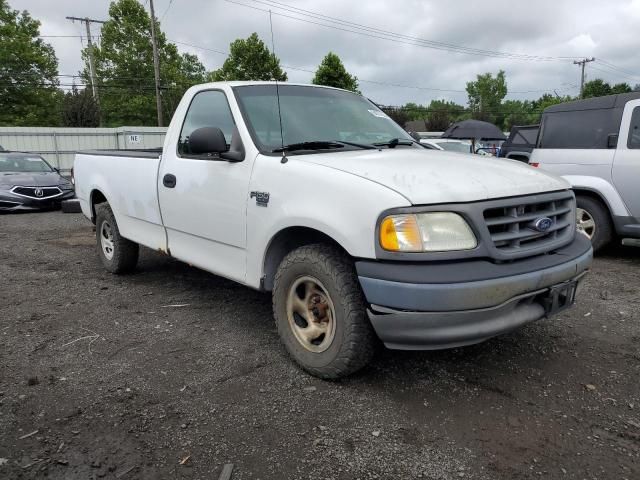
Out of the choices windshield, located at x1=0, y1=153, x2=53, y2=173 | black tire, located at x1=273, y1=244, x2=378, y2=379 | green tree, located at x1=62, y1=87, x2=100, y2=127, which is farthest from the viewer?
green tree, located at x1=62, y1=87, x2=100, y2=127

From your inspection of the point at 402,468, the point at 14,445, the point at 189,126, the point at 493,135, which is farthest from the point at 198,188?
the point at 493,135

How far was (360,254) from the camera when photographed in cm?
262

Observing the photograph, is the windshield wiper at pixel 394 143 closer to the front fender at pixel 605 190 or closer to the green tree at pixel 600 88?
the front fender at pixel 605 190

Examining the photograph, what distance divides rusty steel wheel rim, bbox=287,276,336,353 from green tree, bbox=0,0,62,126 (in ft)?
128

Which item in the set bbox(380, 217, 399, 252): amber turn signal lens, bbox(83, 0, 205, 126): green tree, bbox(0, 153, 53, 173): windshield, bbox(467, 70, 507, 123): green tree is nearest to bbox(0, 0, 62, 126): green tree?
bbox(83, 0, 205, 126): green tree

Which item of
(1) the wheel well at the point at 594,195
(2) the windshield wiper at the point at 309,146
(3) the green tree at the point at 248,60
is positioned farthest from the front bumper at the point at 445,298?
(3) the green tree at the point at 248,60

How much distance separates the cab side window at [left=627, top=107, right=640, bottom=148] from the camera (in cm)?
593

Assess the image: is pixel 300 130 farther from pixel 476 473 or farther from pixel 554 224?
pixel 476 473

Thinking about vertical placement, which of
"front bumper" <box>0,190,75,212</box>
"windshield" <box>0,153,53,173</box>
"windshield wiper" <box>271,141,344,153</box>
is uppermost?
"windshield wiper" <box>271,141,344,153</box>

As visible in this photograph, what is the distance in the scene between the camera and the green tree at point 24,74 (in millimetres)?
34406

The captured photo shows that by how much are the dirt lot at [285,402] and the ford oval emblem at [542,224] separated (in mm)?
941

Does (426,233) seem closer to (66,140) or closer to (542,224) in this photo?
(542,224)

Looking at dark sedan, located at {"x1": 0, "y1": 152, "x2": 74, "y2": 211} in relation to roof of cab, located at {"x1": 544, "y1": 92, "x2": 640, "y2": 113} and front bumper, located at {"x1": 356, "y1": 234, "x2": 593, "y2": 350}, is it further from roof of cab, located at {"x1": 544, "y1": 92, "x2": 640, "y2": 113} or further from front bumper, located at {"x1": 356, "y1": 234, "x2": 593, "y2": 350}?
front bumper, located at {"x1": 356, "y1": 234, "x2": 593, "y2": 350}

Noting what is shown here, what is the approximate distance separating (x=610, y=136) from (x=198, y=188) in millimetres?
5112
